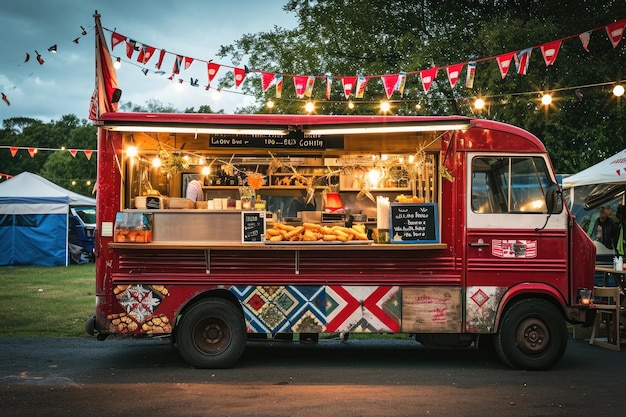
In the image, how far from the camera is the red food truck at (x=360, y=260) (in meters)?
7.92

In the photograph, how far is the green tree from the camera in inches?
688

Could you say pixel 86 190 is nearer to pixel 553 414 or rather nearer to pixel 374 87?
pixel 374 87

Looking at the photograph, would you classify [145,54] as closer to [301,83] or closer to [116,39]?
[116,39]

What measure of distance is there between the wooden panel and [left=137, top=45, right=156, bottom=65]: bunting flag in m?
A: 6.74

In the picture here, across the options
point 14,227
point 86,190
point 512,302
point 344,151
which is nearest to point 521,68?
point 344,151

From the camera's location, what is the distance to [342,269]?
319 inches

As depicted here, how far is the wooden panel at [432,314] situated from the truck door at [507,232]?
0.15 meters

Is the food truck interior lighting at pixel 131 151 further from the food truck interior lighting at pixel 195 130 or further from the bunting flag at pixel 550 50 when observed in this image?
the bunting flag at pixel 550 50

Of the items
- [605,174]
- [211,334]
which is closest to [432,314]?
[211,334]

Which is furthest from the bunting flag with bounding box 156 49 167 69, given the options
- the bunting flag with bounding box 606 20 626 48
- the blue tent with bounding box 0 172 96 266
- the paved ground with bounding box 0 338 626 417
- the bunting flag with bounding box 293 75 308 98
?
the blue tent with bounding box 0 172 96 266

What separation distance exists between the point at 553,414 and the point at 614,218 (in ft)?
32.0

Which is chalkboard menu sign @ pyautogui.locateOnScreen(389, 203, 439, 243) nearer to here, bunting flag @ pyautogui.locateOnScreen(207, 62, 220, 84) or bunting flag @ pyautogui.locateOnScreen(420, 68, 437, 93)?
bunting flag @ pyautogui.locateOnScreen(420, 68, 437, 93)

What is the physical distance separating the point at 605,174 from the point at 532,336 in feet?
20.5

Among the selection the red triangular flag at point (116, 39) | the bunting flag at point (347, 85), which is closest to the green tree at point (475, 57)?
the bunting flag at point (347, 85)
